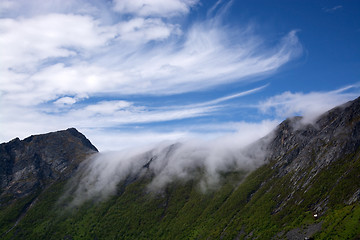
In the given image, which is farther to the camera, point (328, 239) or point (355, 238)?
point (328, 239)

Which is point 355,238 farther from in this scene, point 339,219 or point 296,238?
point 296,238

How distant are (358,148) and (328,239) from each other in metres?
96.7

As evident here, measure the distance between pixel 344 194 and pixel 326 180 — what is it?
2635 centimetres

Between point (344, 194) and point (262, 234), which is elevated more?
point (344, 194)

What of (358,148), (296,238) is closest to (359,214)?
(296,238)

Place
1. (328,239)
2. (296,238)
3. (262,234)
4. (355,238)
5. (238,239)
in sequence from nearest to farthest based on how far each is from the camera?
(355,238) < (328,239) < (296,238) < (262,234) < (238,239)

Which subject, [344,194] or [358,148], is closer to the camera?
[344,194]

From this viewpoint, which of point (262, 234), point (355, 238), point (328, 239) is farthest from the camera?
point (262, 234)

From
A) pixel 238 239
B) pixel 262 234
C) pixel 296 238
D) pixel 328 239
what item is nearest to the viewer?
pixel 328 239

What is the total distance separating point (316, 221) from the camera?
157750mm

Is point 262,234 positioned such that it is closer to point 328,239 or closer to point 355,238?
point 328,239

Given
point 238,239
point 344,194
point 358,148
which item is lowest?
point 238,239

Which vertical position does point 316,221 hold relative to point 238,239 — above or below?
above

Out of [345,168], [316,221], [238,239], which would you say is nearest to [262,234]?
[238,239]
